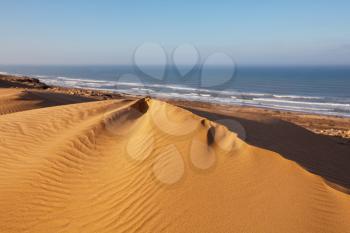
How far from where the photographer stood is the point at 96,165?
612cm

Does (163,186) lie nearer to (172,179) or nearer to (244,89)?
(172,179)

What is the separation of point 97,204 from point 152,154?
1354 mm

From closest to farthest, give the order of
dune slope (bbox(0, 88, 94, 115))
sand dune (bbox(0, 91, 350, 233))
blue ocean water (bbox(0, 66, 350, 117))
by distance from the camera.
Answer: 1. sand dune (bbox(0, 91, 350, 233))
2. dune slope (bbox(0, 88, 94, 115))
3. blue ocean water (bbox(0, 66, 350, 117))

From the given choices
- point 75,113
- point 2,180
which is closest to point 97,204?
point 2,180

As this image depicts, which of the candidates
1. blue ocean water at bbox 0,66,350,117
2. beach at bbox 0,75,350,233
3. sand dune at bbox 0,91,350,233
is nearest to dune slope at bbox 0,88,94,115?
beach at bbox 0,75,350,233

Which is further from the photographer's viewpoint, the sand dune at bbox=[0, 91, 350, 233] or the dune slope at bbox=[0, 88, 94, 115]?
the dune slope at bbox=[0, 88, 94, 115]

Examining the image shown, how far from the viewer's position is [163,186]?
4.67 metres

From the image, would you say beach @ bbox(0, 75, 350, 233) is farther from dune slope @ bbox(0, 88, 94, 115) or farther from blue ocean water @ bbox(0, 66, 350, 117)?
blue ocean water @ bbox(0, 66, 350, 117)

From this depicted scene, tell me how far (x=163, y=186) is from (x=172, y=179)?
20 cm

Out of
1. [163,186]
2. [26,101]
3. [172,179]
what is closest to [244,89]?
[26,101]

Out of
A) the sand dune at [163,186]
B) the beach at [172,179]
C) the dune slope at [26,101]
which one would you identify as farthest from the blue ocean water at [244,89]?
the sand dune at [163,186]

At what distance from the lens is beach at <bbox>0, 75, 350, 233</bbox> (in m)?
4.00

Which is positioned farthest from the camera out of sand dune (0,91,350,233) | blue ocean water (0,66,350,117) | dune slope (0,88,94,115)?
blue ocean water (0,66,350,117)

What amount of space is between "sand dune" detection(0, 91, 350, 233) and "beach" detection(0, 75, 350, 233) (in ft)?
0.04
